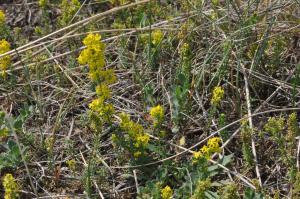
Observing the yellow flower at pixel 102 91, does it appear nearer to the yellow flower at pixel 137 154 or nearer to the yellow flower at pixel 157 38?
the yellow flower at pixel 137 154

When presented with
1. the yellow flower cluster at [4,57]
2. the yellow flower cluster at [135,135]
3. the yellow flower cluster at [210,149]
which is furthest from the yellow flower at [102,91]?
the yellow flower cluster at [4,57]

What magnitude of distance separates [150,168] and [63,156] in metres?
0.53

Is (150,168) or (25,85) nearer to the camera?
(150,168)

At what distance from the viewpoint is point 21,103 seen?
321 centimetres

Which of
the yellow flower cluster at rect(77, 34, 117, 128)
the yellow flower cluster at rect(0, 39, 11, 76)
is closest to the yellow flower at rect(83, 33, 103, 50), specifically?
the yellow flower cluster at rect(77, 34, 117, 128)

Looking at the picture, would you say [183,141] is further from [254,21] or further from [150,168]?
[254,21]

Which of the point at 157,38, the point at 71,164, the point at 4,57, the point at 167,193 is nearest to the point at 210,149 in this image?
the point at 167,193

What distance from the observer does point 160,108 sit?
8.36ft

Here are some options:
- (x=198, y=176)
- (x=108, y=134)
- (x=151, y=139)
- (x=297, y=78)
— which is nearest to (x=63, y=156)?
(x=108, y=134)

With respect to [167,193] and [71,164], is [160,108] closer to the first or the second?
[167,193]

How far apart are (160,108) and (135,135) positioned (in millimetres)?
182

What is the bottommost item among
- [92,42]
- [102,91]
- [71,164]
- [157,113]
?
[71,164]

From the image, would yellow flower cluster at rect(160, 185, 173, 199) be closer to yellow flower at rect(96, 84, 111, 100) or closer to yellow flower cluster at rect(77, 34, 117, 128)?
yellow flower cluster at rect(77, 34, 117, 128)

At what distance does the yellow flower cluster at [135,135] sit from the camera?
2574mm
